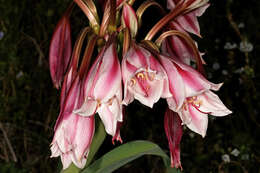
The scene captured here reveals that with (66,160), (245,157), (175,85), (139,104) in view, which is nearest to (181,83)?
(175,85)

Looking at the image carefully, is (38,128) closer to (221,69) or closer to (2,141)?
(2,141)

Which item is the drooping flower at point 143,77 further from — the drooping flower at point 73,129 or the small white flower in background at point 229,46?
the small white flower in background at point 229,46

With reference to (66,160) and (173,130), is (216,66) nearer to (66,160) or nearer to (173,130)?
(173,130)

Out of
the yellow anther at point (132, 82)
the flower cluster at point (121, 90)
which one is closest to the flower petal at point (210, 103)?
the flower cluster at point (121, 90)

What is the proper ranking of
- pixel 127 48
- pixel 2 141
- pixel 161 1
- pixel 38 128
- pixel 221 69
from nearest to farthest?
pixel 127 48 → pixel 161 1 → pixel 2 141 → pixel 38 128 → pixel 221 69

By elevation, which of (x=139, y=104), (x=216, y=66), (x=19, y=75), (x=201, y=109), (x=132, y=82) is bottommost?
(x=216, y=66)

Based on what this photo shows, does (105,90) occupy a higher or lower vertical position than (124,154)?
higher

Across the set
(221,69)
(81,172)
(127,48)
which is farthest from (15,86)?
(127,48)
